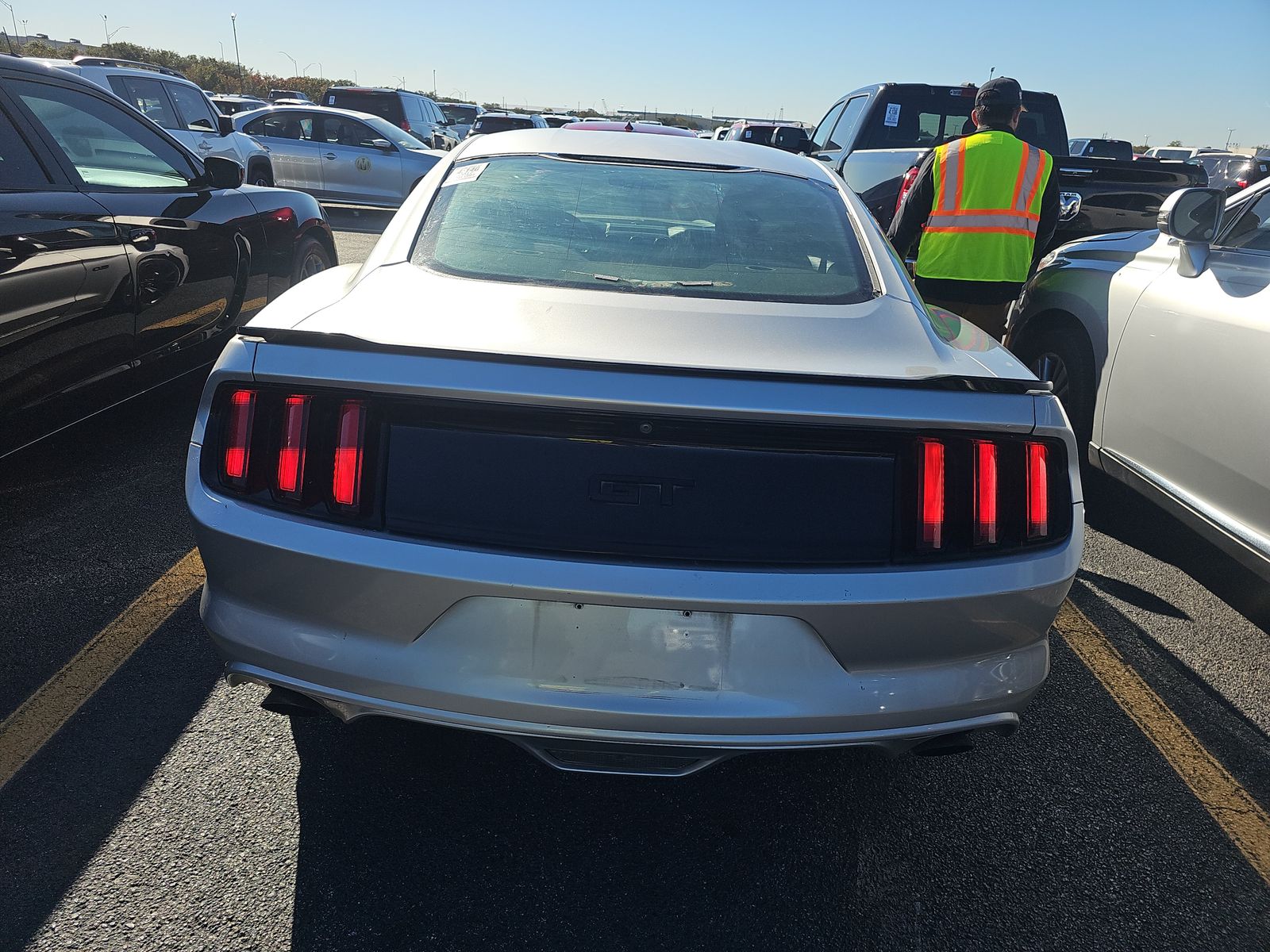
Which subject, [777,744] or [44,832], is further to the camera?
[44,832]

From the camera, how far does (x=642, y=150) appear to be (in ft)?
10.6

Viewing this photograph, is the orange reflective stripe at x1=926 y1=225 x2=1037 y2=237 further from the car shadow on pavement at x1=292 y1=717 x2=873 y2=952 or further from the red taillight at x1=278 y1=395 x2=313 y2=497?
the red taillight at x1=278 y1=395 x2=313 y2=497

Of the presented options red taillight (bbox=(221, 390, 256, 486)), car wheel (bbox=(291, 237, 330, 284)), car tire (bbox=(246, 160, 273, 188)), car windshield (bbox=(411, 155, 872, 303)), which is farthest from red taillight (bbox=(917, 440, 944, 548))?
car tire (bbox=(246, 160, 273, 188))

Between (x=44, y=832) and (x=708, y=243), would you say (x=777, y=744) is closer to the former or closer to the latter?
(x=708, y=243)

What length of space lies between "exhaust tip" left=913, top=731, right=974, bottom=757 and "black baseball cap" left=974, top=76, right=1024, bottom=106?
11.4 ft

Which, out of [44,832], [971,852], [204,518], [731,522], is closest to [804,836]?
[971,852]

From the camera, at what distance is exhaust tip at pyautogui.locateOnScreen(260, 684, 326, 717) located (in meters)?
2.02

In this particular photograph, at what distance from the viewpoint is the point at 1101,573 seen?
3.98 m

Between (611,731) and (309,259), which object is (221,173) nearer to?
(309,259)

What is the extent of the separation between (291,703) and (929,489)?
1422mm

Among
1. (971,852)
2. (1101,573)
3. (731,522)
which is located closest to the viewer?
(731,522)

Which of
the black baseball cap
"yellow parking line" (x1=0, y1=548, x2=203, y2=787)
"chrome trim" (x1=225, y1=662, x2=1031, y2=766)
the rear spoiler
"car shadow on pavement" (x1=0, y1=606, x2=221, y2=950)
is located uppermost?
the black baseball cap

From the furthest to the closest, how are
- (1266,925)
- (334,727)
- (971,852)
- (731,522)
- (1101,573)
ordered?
(1101,573)
(334,727)
(971,852)
(1266,925)
(731,522)

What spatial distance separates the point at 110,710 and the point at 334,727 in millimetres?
647
